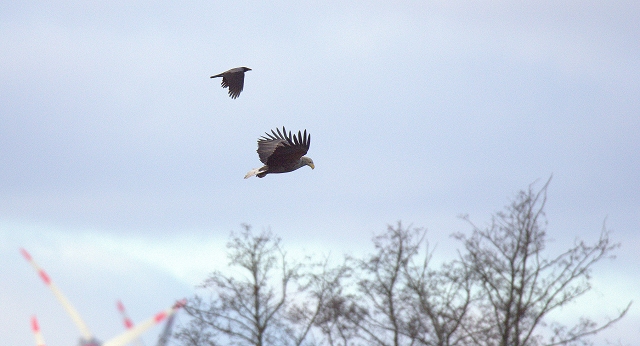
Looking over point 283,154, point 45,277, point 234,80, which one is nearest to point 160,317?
point 45,277

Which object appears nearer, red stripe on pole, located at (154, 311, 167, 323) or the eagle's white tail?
red stripe on pole, located at (154, 311, 167, 323)

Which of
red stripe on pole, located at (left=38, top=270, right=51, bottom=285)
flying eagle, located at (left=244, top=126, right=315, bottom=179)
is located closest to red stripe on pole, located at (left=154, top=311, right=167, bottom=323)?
red stripe on pole, located at (left=38, top=270, right=51, bottom=285)

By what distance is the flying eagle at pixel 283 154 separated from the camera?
18766mm

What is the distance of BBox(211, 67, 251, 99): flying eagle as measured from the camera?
A: 22.2 meters

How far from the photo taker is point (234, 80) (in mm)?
22359

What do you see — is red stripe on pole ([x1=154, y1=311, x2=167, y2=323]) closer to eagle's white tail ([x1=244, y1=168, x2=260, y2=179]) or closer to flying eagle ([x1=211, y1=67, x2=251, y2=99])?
eagle's white tail ([x1=244, y1=168, x2=260, y2=179])

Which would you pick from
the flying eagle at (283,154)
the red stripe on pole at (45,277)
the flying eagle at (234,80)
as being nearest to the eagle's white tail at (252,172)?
the flying eagle at (283,154)

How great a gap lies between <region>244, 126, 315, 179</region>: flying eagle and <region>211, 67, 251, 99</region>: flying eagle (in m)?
3.22

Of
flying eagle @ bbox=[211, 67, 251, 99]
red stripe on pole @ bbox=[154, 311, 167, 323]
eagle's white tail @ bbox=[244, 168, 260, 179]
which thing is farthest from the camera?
flying eagle @ bbox=[211, 67, 251, 99]

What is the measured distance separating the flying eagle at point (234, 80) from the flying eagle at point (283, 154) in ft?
10.6

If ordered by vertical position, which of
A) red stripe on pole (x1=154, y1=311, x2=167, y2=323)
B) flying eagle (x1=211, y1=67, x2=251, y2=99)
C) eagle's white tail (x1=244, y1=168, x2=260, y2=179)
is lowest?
red stripe on pole (x1=154, y1=311, x2=167, y2=323)

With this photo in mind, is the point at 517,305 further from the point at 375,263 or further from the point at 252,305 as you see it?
the point at 252,305

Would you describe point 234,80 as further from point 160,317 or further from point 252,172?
point 160,317

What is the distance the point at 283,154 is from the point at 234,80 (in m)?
4.01
